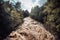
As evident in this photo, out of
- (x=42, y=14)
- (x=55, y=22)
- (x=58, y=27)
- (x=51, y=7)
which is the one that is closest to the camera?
(x=58, y=27)

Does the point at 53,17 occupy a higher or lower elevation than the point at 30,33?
higher

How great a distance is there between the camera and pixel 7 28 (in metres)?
9.75

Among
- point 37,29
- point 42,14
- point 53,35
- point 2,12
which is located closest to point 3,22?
point 2,12

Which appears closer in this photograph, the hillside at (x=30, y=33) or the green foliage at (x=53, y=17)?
the hillside at (x=30, y=33)

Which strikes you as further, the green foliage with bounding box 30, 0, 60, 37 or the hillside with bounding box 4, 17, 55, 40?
the green foliage with bounding box 30, 0, 60, 37

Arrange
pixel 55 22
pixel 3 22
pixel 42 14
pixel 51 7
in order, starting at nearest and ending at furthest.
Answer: pixel 3 22 → pixel 55 22 → pixel 51 7 → pixel 42 14

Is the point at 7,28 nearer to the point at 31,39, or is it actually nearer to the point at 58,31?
the point at 31,39

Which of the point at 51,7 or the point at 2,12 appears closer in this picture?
the point at 2,12

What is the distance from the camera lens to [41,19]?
46.0 ft

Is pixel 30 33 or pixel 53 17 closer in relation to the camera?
pixel 30 33

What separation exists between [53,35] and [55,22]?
1043 mm

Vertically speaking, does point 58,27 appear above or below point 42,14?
below

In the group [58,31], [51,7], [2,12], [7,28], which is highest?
[51,7]

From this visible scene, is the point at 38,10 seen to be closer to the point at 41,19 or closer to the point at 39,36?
the point at 41,19
